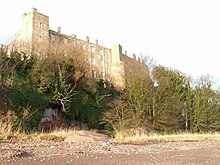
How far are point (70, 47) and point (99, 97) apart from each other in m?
6.51

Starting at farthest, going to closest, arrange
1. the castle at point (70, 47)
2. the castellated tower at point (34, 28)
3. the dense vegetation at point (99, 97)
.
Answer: the castellated tower at point (34, 28)
the castle at point (70, 47)
the dense vegetation at point (99, 97)

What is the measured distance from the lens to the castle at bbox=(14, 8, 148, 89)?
37.7 metres

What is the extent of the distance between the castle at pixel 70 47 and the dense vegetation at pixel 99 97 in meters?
2.39

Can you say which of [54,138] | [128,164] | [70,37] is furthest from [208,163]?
[70,37]

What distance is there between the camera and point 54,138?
65.5ft

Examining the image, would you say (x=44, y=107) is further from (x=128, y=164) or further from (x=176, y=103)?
(x=128, y=164)

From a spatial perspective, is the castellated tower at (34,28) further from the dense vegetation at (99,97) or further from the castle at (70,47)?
the dense vegetation at (99,97)

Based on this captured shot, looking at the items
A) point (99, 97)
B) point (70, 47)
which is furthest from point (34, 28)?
point (99, 97)

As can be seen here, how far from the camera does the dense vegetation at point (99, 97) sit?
27.4 meters

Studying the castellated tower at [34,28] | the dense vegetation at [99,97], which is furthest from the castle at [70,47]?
the dense vegetation at [99,97]

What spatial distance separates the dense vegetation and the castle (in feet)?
7.84

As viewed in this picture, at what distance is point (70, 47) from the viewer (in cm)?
3609

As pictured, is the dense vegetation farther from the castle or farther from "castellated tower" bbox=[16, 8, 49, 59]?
"castellated tower" bbox=[16, 8, 49, 59]

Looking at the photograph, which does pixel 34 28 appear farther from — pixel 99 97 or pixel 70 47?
pixel 99 97
